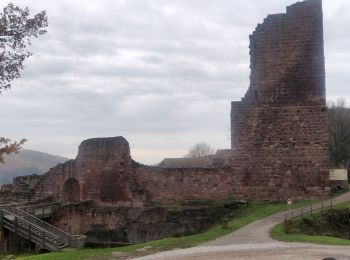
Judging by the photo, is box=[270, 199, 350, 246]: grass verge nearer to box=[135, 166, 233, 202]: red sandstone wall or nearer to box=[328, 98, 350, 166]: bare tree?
box=[135, 166, 233, 202]: red sandstone wall

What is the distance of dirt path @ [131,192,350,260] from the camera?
45.8ft

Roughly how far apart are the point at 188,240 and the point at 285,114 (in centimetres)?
996

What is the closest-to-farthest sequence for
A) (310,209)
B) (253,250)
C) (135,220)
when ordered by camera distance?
(253,250) → (310,209) → (135,220)

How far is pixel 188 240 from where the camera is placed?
56.9 feet

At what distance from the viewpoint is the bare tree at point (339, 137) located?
51875 millimetres

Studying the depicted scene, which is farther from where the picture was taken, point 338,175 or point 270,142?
point 338,175

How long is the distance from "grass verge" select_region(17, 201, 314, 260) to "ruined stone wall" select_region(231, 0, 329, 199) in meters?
1.40

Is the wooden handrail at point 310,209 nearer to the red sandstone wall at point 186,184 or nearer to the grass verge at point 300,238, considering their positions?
the grass verge at point 300,238

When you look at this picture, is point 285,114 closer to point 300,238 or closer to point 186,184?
point 186,184

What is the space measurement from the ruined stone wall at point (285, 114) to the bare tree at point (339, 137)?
28.0m

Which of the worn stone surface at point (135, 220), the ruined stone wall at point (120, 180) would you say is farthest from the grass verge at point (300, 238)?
the ruined stone wall at point (120, 180)

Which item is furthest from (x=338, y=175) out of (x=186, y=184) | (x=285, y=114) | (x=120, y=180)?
(x=120, y=180)

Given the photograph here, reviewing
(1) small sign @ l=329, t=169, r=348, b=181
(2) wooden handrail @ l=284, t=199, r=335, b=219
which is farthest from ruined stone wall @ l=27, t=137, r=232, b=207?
(1) small sign @ l=329, t=169, r=348, b=181

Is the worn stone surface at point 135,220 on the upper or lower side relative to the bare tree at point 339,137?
lower
